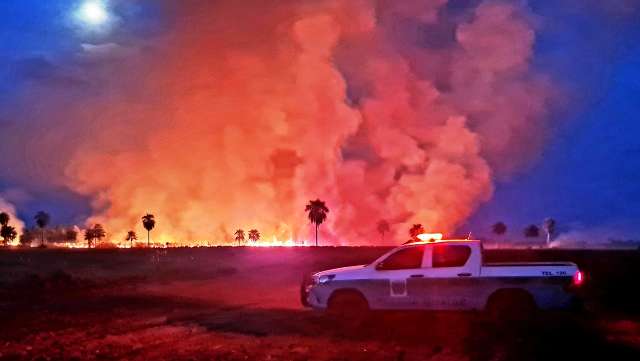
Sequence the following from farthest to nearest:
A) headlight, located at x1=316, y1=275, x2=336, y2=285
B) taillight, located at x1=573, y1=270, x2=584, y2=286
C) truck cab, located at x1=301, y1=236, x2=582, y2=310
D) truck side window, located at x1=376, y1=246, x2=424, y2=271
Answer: headlight, located at x1=316, y1=275, x2=336, y2=285 < truck side window, located at x1=376, y1=246, x2=424, y2=271 < truck cab, located at x1=301, y1=236, x2=582, y2=310 < taillight, located at x1=573, y1=270, x2=584, y2=286

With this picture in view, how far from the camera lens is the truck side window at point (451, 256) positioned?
16734mm

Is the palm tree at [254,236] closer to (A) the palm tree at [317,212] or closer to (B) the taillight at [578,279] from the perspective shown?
(A) the palm tree at [317,212]

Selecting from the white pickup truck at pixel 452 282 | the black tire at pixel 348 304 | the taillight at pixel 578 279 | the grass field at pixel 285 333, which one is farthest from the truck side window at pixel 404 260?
the taillight at pixel 578 279

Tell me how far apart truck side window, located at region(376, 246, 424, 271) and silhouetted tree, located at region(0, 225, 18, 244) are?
175 meters

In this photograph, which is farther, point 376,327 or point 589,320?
point 589,320

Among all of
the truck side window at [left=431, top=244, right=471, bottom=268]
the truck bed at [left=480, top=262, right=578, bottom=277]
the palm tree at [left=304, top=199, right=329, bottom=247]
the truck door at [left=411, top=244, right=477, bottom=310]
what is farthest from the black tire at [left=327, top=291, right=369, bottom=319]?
the palm tree at [left=304, top=199, right=329, bottom=247]

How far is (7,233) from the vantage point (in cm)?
17412

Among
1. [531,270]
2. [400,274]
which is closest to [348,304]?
[400,274]

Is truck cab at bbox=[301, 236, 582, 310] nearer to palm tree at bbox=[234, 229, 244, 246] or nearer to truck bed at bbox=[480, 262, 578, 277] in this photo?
truck bed at bbox=[480, 262, 578, 277]

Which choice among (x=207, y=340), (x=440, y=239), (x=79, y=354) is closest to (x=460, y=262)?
(x=440, y=239)

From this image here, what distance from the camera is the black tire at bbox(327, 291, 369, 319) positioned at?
17500 millimetres

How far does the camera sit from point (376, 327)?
52.4 feet

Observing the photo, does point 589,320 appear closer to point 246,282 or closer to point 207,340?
point 207,340

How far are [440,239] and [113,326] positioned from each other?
8.71 m
